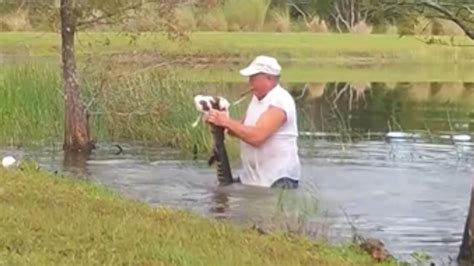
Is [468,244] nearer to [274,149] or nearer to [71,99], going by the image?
[274,149]

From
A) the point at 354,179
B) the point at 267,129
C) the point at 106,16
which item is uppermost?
the point at 106,16

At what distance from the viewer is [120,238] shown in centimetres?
761

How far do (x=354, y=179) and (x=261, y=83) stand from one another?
2646 mm

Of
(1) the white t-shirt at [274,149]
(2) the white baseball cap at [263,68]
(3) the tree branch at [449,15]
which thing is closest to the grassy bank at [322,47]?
(1) the white t-shirt at [274,149]

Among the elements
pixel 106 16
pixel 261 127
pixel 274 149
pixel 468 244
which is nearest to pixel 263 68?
pixel 261 127

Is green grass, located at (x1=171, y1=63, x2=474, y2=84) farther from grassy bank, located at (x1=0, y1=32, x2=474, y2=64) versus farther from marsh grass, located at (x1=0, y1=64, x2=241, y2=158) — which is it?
marsh grass, located at (x1=0, y1=64, x2=241, y2=158)

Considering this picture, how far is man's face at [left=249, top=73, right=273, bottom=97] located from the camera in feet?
38.9

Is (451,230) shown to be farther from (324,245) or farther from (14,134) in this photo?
(14,134)

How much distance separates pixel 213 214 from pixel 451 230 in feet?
6.87

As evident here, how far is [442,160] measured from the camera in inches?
628

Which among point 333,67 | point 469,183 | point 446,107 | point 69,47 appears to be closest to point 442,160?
point 469,183

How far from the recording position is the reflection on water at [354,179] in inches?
432

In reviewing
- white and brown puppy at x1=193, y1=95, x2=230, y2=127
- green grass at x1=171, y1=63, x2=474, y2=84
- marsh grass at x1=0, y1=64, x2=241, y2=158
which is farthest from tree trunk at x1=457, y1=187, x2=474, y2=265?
green grass at x1=171, y1=63, x2=474, y2=84

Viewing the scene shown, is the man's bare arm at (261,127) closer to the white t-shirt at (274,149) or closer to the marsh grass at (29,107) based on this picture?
the white t-shirt at (274,149)
